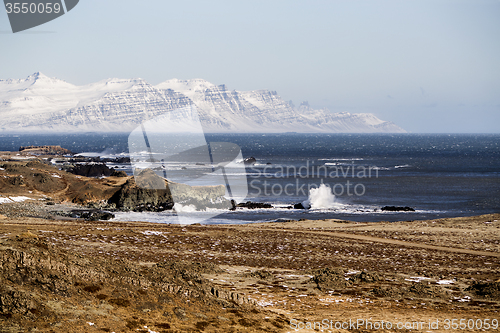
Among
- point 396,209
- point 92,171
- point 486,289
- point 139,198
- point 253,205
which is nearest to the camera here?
point 486,289

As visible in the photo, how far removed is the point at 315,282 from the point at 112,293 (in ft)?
24.9

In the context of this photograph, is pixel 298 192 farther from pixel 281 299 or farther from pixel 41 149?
pixel 41 149

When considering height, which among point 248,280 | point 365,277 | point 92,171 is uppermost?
point 92,171

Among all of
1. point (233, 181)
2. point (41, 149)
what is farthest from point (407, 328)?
point (41, 149)

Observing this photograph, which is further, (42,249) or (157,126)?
(157,126)

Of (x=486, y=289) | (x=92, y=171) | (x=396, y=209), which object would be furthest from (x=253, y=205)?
(x=92, y=171)

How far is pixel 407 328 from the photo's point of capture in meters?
11.1
